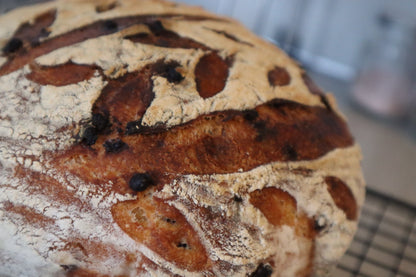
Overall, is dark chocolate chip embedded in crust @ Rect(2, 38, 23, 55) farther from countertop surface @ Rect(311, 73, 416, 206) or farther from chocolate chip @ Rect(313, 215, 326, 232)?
countertop surface @ Rect(311, 73, 416, 206)

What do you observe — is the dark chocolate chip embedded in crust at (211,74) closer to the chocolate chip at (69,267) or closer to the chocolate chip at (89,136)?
the chocolate chip at (89,136)

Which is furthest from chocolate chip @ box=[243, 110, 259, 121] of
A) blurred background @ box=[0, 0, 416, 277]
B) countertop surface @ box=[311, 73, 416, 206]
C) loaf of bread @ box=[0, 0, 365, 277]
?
countertop surface @ box=[311, 73, 416, 206]

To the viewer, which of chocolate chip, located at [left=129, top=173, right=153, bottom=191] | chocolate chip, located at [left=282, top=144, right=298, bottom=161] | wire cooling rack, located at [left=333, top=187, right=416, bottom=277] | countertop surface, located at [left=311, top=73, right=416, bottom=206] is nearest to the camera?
chocolate chip, located at [left=129, top=173, right=153, bottom=191]

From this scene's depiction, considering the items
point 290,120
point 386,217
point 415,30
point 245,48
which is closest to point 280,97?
point 290,120

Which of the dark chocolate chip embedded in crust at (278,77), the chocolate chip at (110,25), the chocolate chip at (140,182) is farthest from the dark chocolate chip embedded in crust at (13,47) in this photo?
the dark chocolate chip embedded in crust at (278,77)

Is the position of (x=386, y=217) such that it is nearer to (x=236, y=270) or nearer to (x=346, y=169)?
(x=346, y=169)

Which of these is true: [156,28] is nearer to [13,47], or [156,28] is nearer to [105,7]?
[105,7]
